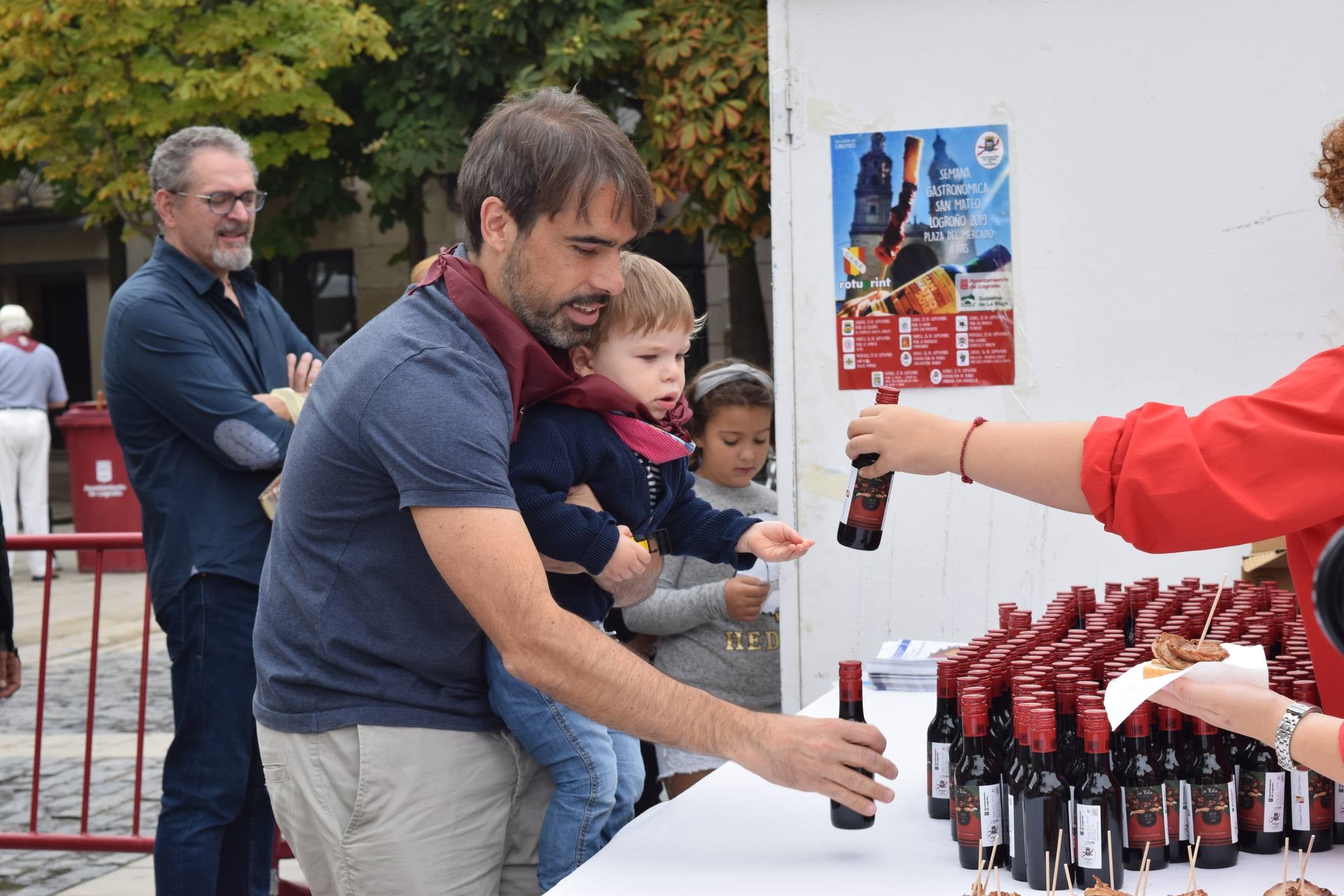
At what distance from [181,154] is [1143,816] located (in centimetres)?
347

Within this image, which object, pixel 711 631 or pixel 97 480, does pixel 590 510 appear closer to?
pixel 711 631

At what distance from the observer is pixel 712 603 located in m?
4.11

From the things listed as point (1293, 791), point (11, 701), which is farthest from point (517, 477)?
point (11, 701)

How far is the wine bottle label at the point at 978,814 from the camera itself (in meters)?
2.26

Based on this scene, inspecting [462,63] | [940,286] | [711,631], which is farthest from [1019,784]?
[462,63]

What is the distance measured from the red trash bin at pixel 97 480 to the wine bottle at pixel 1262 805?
507 inches

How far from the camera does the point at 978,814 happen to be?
2.29 m

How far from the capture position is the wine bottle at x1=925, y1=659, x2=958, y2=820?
8.43 ft

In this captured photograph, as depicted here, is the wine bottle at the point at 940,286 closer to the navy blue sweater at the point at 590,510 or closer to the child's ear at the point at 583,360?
the navy blue sweater at the point at 590,510

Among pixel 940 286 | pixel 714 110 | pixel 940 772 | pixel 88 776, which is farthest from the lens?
pixel 714 110

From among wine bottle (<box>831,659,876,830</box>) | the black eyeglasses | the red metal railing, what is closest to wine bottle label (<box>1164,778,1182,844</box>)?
wine bottle (<box>831,659,876,830</box>)

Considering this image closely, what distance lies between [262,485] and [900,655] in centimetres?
196

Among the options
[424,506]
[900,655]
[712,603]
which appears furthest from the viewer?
[712,603]

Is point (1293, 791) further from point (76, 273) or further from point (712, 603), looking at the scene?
point (76, 273)
